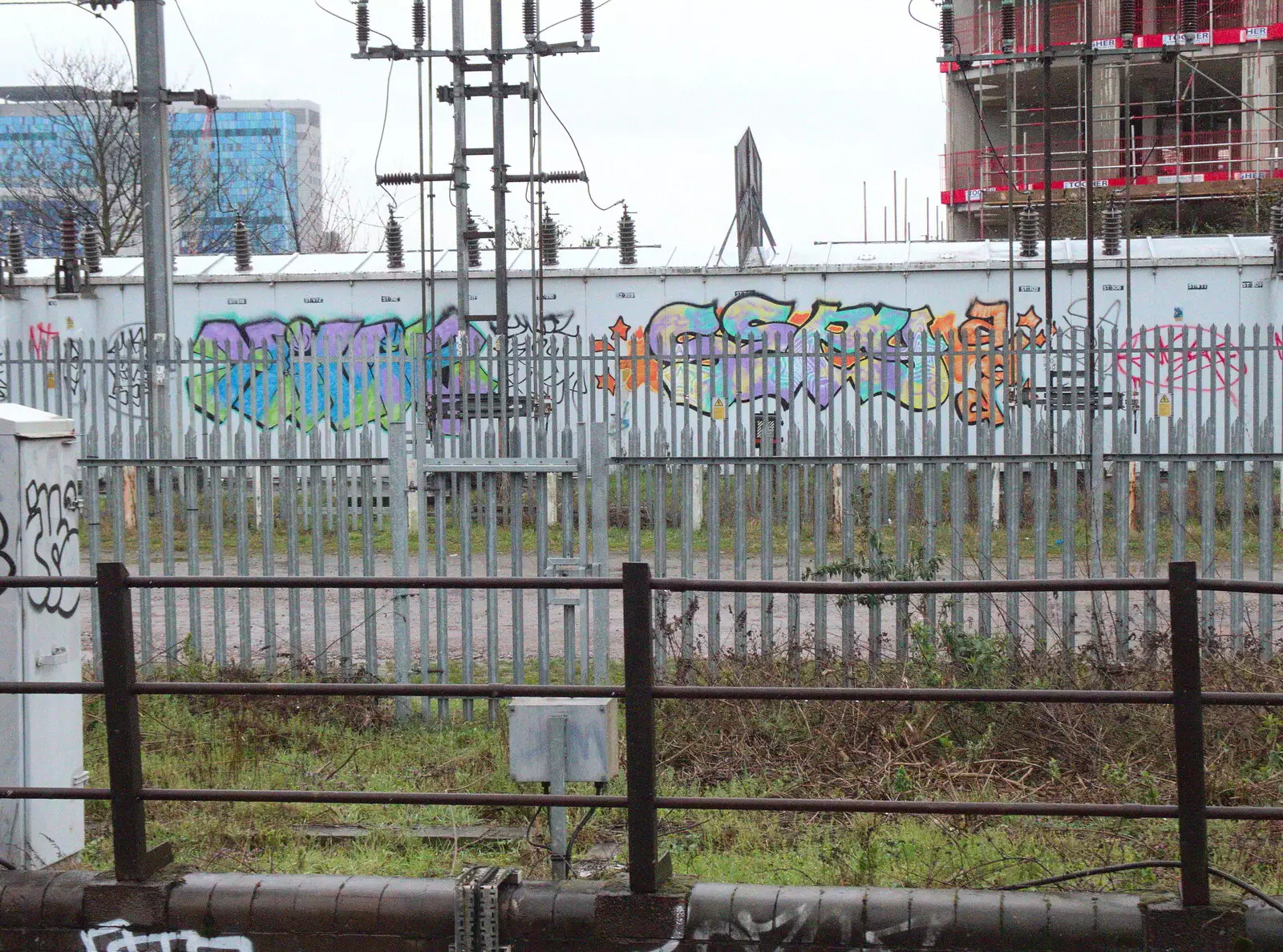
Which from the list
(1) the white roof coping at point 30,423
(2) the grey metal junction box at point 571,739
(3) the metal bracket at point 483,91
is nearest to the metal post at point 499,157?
(3) the metal bracket at point 483,91

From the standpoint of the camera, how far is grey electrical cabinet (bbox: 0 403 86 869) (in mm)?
5609

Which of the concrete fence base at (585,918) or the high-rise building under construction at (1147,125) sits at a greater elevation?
→ the high-rise building under construction at (1147,125)

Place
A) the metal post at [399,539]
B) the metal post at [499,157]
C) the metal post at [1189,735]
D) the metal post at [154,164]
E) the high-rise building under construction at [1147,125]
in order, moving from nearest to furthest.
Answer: the metal post at [1189,735]
the metal post at [399,539]
the metal post at [154,164]
the metal post at [499,157]
the high-rise building under construction at [1147,125]

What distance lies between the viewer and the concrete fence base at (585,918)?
4.47 m

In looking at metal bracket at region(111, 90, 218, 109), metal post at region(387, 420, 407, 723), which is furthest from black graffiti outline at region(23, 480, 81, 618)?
metal bracket at region(111, 90, 218, 109)

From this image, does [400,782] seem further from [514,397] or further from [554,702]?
[514,397]

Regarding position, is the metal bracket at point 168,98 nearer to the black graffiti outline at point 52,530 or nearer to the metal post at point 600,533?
the metal post at point 600,533

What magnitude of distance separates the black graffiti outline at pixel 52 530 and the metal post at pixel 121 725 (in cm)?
99

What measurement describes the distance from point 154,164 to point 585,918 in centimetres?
936

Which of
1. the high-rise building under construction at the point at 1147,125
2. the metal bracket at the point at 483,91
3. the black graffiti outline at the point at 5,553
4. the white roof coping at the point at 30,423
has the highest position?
the high-rise building under construction at the point at 1147,125

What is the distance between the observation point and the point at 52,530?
19.4ft

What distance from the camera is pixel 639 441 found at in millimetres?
9039

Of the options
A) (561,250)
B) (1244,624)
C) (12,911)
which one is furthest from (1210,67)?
(12,911)

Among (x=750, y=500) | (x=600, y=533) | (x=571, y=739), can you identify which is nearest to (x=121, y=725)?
(x=571, y=739)
